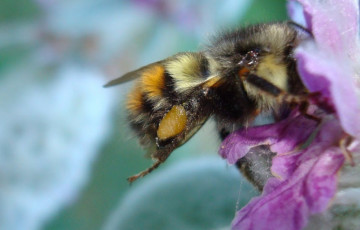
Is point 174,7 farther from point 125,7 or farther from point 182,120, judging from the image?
point 182,120

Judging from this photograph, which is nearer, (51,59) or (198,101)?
(198,101)

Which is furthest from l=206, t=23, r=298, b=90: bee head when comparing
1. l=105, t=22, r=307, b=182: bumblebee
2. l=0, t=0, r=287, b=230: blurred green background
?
l=0, t=0, r=287, b=230: blurred green background

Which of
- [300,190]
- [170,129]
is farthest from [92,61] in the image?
[300,190]

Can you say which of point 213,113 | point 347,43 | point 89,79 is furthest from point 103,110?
point 347,43

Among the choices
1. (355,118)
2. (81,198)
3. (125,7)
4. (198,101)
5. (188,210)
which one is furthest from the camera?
(125,7)

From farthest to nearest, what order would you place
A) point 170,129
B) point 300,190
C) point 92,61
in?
point 92,61 < point 170,129 < point 300,190

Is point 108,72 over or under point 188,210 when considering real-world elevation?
over

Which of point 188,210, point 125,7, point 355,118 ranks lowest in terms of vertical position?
point 188,210

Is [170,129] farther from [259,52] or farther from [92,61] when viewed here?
[92,61]
